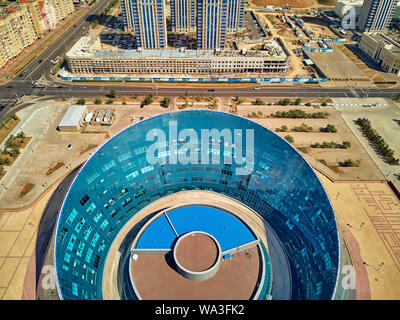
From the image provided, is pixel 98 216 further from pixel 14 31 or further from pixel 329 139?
pixel 14 31

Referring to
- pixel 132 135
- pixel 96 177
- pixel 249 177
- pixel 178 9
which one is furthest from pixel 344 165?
pixel 178 9

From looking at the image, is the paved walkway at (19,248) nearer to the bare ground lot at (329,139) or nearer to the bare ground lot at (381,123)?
the bare ground lot at (329,139)

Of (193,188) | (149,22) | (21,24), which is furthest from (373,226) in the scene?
(21,24)

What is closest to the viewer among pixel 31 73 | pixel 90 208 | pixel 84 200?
pixel 84 200

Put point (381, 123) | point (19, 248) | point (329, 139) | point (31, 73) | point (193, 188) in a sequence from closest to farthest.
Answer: point (19, 248) → point (193, 188) → point (329, 139) → point (381, 123) → point (31, 73)

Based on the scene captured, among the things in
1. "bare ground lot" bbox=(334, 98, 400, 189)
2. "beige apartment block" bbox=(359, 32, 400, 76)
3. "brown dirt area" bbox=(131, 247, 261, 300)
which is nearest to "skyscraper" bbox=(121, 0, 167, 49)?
"bare ground lot" bbox=(334, 98, 400, 189)

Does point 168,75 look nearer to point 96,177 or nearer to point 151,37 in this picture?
point 151,37

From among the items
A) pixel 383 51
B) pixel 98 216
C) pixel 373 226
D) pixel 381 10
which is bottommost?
pixel 373 226
